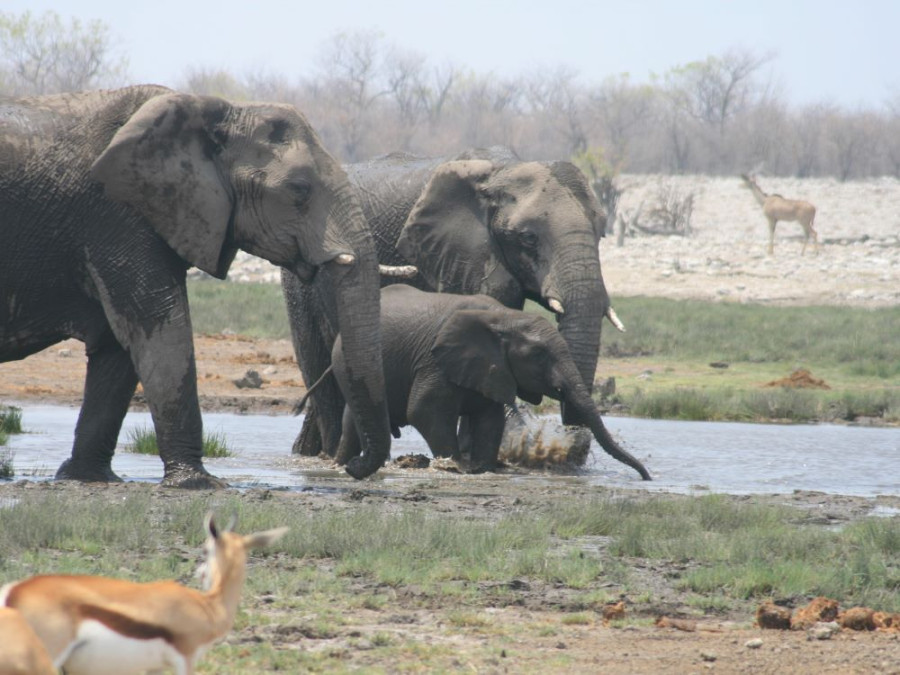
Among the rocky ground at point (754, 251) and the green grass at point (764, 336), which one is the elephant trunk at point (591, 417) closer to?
the green grass at point (764, 336)

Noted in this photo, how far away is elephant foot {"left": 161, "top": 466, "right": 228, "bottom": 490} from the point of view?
9.64 m

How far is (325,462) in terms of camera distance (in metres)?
12.7

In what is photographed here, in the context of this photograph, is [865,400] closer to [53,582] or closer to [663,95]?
[53,582]

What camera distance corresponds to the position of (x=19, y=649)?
3697 millimetres

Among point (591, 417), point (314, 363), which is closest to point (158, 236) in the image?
point (591, 417)

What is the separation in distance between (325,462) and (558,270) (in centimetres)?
240

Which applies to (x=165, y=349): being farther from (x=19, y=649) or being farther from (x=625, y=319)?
(x=625, y=319)

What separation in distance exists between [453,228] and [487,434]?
1.80m

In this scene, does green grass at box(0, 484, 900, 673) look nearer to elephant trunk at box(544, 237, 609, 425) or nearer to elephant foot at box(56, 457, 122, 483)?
elephant foot at box(56, 457, 122, 483)

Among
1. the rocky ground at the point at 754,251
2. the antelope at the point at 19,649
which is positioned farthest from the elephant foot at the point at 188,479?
the rocky ground at the point at 754,251

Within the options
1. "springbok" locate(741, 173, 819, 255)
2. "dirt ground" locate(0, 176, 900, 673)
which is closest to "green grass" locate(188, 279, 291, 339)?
"dirt ground" locate(0, 176, 900, 673)

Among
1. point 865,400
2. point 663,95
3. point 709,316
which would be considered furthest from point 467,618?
point 663,95

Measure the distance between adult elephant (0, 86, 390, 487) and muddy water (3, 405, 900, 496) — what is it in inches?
51.3

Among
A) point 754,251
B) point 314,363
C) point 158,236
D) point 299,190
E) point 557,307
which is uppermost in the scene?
point 299,190
